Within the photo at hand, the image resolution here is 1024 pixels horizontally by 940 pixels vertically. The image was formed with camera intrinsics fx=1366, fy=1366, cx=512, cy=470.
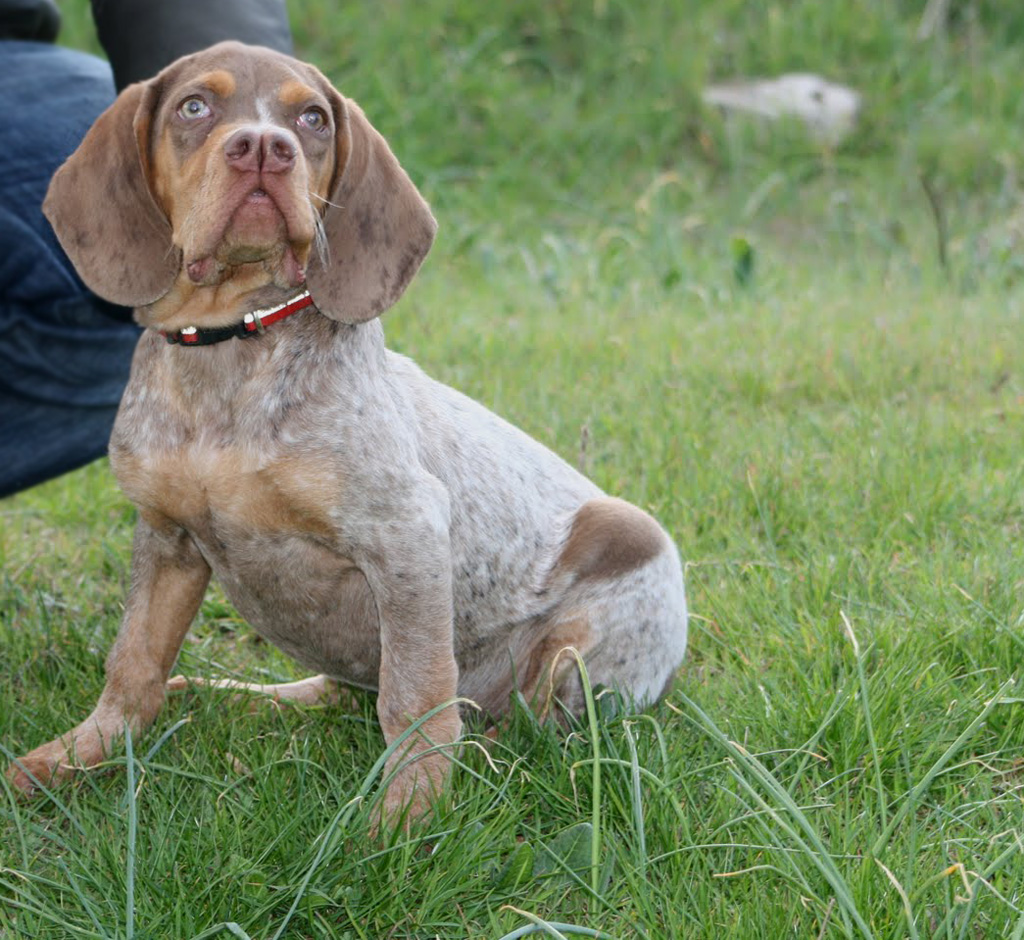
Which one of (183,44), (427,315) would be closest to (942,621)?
(183,44)

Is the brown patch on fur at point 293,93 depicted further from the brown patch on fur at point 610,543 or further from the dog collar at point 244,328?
the brown patch on fur at point 610,543

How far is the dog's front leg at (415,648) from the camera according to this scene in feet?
9.48

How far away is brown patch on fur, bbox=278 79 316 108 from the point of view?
2846mm

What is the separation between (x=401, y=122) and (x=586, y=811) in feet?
22.3

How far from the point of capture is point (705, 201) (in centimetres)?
872

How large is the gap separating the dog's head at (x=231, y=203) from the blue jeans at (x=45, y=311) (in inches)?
60.4

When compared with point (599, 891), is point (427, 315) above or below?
below

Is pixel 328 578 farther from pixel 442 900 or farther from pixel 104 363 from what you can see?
pixel 104 363

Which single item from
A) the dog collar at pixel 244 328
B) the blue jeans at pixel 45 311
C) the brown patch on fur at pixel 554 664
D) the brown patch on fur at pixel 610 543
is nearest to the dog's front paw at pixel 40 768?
the dog collar at pixel 244 328

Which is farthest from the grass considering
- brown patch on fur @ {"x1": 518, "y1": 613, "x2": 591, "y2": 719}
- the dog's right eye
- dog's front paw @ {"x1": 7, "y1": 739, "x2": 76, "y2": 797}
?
the dog's right eye

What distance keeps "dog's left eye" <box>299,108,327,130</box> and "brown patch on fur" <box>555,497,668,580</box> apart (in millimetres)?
1180

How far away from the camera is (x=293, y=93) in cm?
285

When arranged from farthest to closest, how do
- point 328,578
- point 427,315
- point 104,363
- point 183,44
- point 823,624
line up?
point 427,315
point 104,363
point 183,44
point 823,624
point 328,578

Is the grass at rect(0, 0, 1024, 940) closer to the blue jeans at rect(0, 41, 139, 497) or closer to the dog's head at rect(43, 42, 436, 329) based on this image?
the blue jeans at rect(0, 41, 139, 497)
